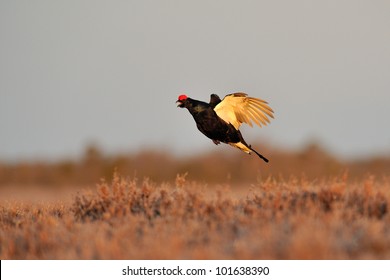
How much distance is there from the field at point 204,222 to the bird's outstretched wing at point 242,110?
255cm

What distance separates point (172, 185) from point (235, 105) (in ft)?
8.13

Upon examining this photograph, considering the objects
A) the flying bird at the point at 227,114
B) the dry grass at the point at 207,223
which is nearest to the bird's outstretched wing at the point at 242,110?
the flying bird at the point at 227,114

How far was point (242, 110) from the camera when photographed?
39.2 feet

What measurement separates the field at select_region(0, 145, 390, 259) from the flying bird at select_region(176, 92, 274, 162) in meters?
2.14

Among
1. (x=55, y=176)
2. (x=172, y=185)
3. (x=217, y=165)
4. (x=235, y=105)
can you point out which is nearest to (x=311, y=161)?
(x=217, y=165)

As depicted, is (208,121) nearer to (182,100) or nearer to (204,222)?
(182,100)

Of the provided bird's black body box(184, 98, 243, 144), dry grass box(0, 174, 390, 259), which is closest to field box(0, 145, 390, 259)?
dry grass box(0, 174, 390, 259)

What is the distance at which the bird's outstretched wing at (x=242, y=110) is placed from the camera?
1174 cm

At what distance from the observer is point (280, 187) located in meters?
9.12

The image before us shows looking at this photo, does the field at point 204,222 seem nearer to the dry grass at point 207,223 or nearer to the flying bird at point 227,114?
the dry grass at point 207,223

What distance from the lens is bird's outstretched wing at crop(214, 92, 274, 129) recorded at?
38.5ft

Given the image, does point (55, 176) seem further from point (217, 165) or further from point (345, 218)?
point (345, 218)

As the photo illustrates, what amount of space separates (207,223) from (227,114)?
4104 mm

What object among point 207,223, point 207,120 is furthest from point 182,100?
point 207,223
